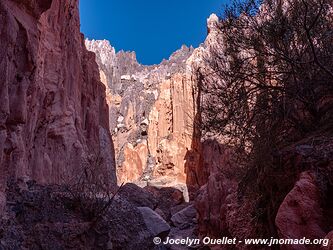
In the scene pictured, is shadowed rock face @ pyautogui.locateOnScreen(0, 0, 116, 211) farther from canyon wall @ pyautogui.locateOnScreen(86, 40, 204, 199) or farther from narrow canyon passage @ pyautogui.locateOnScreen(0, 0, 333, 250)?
canyon wall @ pyautogui.locateOnScreen(86, 40, 204, 199)

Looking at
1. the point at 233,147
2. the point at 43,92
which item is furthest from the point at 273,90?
the point at 43,92

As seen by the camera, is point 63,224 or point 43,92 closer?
point 63,224

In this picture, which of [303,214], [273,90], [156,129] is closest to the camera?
[303,214]

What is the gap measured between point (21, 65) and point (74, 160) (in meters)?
10.4

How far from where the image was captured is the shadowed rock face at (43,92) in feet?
23.9

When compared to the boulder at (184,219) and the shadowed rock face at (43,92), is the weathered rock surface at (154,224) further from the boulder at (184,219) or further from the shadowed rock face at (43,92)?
the boulder at (184,219)

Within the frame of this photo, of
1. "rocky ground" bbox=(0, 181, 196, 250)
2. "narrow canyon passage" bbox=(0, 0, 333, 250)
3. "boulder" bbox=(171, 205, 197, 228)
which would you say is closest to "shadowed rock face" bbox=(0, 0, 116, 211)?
"narrow canyon passage" bbox=(0, 0, 333, 250)

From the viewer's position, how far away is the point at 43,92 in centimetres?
1540

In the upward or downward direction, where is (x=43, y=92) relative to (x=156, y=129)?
downward

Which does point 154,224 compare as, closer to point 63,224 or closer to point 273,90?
point 63,224

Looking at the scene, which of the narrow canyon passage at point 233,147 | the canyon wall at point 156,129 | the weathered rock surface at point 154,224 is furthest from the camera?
the canyon wall at point 156,129

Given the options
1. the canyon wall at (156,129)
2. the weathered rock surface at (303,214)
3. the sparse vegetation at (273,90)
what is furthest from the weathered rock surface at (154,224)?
the canyon wall at (156,129)

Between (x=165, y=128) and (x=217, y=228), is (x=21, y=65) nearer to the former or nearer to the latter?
(x=217, y=228)

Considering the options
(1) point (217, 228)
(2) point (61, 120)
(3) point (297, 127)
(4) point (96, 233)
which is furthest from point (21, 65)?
(2) point (61, 120)
